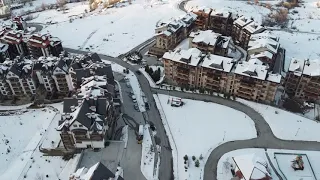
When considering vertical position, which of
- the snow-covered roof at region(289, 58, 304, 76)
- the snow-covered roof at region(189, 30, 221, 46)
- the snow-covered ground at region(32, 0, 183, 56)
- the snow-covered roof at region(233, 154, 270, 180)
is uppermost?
the snow-covered roof at region(189, 30, 221, 46)

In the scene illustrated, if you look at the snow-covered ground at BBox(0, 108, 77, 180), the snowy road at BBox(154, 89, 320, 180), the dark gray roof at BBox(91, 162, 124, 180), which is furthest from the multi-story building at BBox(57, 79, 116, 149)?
the snowy road at BBox(154, 89, 320, 180)

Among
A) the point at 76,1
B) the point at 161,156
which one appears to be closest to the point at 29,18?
the point at 76,1

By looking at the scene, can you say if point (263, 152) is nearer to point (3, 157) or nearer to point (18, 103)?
point (3, 157)

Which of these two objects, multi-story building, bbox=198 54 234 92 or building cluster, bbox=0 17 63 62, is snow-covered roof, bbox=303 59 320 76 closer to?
multi-story building, bbox=198 54 234 92

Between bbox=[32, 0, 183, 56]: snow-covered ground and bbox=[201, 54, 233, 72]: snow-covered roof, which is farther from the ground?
bbox=[201, 54, 233, 72]: snow-covered roof

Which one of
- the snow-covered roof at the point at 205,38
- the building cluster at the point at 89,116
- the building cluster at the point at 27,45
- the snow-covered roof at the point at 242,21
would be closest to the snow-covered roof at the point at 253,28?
the snow-covered roof at the point at 242,21

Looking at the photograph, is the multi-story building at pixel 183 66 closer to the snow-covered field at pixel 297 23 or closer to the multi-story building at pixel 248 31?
the multi-story building at pixel 248 31

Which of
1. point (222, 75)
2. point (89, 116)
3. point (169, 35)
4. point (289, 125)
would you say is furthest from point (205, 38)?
point (89, 116)
